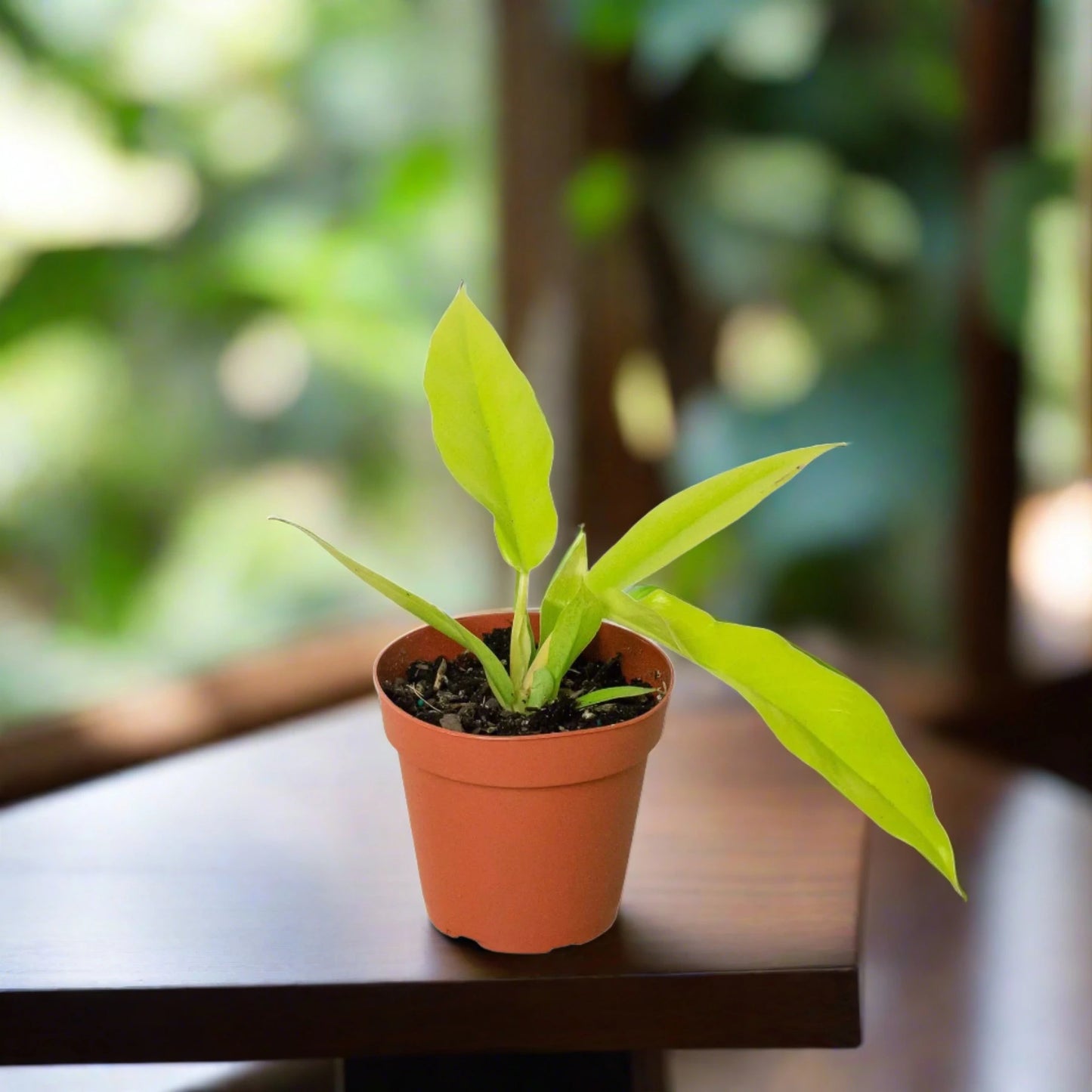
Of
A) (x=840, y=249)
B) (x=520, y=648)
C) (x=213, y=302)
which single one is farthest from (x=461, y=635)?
(x=840, y=249)

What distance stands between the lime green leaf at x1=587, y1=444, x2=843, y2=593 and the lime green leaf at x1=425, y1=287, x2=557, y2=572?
0.12ft

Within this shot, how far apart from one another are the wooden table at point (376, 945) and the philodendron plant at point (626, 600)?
0.41ft

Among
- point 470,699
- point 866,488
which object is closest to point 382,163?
point 866,488

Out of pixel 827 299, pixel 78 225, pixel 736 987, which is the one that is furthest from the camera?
pixel 827 299

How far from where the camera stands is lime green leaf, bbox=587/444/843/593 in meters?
0.57

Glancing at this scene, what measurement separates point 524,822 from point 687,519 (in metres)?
0.16

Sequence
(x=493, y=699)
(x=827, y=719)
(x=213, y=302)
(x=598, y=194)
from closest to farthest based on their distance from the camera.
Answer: (x=827, y=719), (x=493, y=699), (x=213, y=302), (x=598, y=194)

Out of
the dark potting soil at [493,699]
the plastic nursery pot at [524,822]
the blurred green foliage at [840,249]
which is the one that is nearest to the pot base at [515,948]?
the plastic nursery pot at [524,822]

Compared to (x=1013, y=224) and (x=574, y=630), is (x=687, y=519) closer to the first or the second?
(x=574, y=630)

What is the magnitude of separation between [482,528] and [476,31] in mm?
678

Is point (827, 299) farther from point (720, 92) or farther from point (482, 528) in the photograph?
point (482, 528)

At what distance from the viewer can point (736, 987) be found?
0.62 meters

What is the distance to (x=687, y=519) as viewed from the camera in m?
0.58

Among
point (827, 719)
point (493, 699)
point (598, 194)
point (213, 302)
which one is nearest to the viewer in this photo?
point (827, 719)
